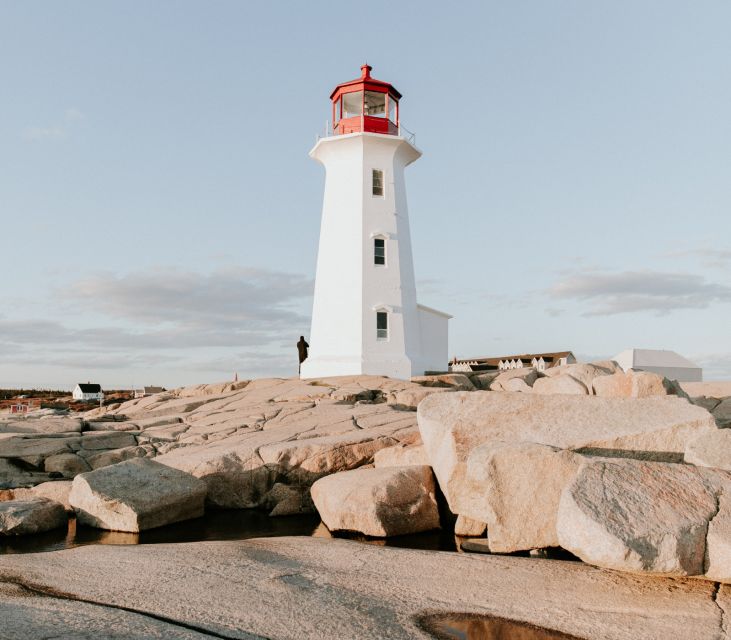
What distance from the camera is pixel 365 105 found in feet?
88.3

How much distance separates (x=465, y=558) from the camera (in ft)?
22.3

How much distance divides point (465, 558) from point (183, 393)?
1902cm

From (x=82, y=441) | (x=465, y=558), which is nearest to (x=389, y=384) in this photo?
(x=82, y=441)

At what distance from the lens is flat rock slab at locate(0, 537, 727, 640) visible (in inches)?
186

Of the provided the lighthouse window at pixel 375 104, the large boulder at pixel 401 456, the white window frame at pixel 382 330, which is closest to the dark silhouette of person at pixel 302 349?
the white window frame at pixel 382 330

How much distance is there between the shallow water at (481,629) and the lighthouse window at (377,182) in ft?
72.0

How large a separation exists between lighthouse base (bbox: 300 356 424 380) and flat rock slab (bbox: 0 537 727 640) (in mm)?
17452

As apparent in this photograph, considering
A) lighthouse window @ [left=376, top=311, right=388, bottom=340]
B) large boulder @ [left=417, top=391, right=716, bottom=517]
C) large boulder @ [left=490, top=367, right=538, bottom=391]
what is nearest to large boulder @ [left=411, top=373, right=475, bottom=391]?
large boulder @ [left=490, top=367, right=538, bottom=391]

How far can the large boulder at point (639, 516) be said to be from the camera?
5633 mm

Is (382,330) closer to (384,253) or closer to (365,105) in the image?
(384,253)

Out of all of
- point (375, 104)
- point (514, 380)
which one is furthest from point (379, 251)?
point (514, 380)

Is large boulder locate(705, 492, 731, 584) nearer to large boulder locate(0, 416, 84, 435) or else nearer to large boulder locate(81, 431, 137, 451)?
large boulder locate(81, 431, 137, 451)

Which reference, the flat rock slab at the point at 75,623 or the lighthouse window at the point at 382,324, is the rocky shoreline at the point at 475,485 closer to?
the flat rock slab at the point at 75,623

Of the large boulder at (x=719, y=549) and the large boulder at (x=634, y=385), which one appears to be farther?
the large boulder at (x=634, y=385)
